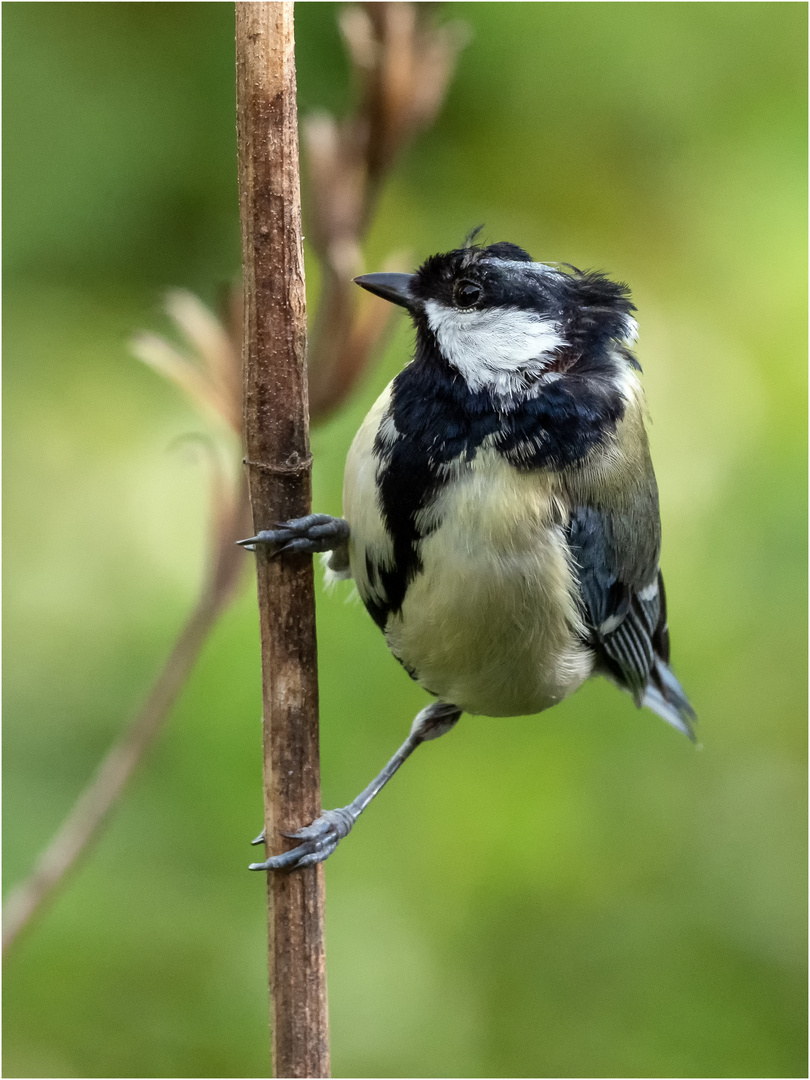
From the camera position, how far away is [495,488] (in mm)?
1474

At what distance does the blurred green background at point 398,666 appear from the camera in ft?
6.08

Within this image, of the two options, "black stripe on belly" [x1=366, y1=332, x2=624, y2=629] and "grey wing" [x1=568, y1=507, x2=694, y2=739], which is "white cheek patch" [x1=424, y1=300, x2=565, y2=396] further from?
"grey wing" [x1=568, y1=507, x2=694, y2=739]

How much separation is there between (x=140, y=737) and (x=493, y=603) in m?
0.48

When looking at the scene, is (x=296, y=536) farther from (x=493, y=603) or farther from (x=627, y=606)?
(x=627, y=606)

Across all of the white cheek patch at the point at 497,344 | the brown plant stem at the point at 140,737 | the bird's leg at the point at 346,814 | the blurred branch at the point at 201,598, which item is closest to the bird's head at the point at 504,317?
the white cheek patch at the point at 497,344

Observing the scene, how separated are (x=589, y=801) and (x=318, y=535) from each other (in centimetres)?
84

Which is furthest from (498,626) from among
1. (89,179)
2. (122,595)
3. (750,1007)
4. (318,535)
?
(89,179)

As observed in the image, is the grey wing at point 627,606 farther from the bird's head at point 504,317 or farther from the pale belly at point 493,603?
the bird's head at point 504,317

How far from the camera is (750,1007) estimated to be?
1.99 metres

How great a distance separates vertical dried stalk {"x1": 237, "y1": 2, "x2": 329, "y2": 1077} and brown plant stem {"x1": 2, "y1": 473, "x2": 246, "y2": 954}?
0.17ft

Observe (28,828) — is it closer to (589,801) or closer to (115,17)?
(589,801)

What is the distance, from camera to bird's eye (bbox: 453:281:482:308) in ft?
5.23

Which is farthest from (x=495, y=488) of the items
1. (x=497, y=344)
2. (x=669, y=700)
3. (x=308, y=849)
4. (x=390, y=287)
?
(x=669, y=700)

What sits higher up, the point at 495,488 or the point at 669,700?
the point at 495,488
